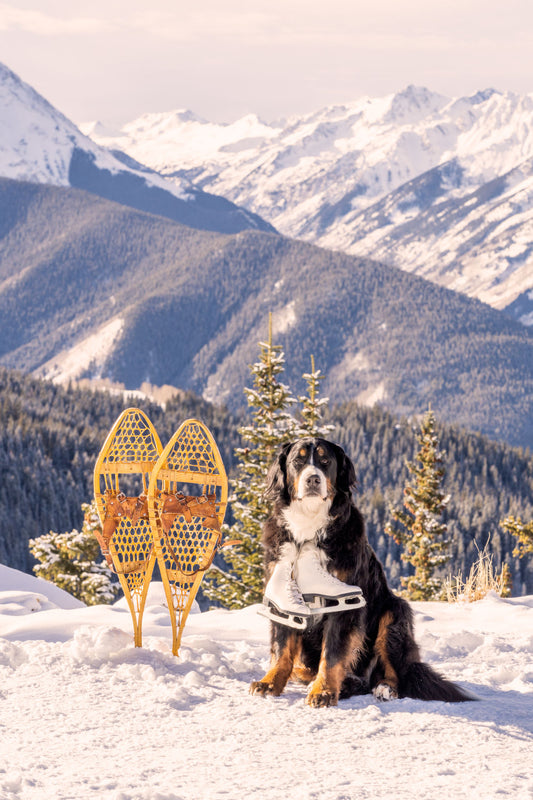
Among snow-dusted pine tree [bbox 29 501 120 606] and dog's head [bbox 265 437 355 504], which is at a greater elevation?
dog's head [bbox 265 437 355 504]

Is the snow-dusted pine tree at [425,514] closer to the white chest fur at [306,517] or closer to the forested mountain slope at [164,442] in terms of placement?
the white chest fur at [306,517]

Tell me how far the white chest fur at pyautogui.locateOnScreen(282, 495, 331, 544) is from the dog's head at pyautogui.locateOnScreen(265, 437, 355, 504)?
6cm

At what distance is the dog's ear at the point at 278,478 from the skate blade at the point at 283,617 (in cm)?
91

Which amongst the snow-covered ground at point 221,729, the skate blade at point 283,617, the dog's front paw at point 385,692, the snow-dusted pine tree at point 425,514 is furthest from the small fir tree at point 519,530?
the skate blade at point 283,617

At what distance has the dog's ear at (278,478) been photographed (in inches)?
302

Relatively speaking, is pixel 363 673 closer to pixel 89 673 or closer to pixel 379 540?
pixel 89 673

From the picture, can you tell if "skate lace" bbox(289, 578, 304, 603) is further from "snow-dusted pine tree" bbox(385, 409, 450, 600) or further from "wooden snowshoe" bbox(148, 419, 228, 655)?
"snow-dusted pine tree" bbox(385, 409, 450, 600)

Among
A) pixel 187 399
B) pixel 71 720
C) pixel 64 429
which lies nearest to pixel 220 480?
pixel 71 720

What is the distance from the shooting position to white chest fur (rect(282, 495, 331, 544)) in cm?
751

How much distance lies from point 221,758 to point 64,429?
15762 cm

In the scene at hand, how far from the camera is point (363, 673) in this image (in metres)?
8.06

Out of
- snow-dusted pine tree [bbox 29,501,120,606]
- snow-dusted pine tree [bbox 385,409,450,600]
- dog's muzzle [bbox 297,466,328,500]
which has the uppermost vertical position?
dog's muzzle [bbox 297,466,328,500]

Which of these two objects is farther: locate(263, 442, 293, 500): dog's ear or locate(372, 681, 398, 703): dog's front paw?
locate(372, 681, 398, 703): dog's front paw

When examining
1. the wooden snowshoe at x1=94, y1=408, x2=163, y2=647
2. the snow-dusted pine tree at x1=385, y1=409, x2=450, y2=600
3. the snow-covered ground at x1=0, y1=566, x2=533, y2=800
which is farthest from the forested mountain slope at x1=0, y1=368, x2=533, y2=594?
the snow-covered ground at x1=0, y1=566, x2=533, y2=800
